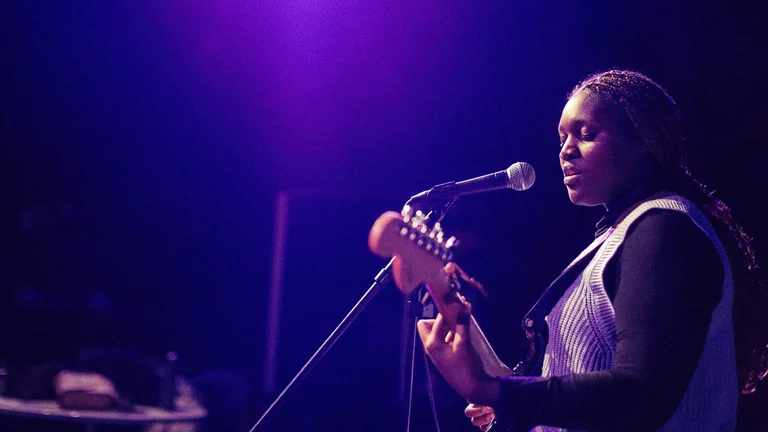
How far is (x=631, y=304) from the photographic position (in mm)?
1363

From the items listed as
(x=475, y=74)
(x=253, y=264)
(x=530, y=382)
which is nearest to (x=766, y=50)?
(x=475, y=74)

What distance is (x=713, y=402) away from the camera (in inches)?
61.6

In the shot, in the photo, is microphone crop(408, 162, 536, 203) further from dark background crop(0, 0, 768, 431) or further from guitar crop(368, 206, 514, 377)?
dark background crop(0, 0, 768, 431)

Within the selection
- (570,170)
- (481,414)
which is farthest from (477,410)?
(570,170)

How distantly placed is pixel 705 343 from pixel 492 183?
901 mm

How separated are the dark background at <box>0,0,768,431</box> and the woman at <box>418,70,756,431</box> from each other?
2.51 m

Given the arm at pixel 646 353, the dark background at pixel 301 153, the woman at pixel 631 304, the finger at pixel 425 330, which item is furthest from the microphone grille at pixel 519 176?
the dark background at pixel 301 153

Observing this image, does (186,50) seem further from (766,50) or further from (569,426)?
(569,426)

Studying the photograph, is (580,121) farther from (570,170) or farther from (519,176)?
(519,176)

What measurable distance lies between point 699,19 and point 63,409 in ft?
14.7

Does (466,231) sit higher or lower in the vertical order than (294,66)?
lower

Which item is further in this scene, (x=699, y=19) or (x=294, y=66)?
(x=294, y=66)

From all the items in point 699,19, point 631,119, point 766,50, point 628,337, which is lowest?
point 628,337

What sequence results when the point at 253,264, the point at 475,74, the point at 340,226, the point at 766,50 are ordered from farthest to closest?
the point at 253,264 < the point at 340,226 < the point at 475,74 < the point at 766,50
